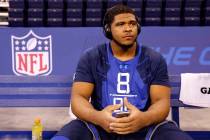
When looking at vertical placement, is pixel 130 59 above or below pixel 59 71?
above

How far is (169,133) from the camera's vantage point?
2484 millimetres

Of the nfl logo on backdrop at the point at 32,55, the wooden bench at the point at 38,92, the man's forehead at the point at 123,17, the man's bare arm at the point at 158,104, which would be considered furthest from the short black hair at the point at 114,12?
the nfl logo on backdrop at the point at 32,55

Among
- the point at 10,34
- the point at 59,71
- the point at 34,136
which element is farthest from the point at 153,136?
the point at 10,34

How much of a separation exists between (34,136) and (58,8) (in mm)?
5542

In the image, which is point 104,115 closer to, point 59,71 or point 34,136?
point 34,136

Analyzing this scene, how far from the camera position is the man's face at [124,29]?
2.68m

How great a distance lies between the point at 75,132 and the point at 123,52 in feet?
2.08

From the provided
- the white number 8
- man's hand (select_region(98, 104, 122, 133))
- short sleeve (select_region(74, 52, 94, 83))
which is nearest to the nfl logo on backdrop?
short sleeve (select_region(74, 52, 94, 83))

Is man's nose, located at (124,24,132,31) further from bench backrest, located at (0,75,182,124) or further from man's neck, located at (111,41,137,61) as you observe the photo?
bench backrest, located at (0,75,182,124)

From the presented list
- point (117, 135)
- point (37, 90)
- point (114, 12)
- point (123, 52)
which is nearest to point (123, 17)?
point (114, 12)

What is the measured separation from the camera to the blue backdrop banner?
623 cm

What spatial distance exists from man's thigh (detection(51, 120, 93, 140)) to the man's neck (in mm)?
511

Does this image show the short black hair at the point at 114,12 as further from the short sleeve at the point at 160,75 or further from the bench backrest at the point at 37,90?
the bench backrest at the point at 37,90

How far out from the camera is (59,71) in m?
6.36
